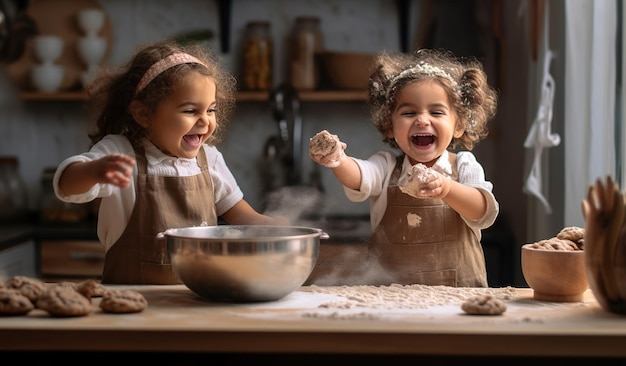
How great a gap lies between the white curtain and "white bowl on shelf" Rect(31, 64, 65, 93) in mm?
1802

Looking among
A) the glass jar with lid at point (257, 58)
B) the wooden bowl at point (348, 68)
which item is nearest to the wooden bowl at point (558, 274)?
the wooden bowl at point (348, 68)

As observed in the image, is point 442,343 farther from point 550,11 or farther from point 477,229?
point 550,11

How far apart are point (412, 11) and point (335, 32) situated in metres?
0.30

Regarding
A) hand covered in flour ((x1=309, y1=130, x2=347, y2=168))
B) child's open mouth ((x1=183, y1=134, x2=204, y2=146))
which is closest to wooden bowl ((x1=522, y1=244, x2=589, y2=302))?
hand covered in flour ((x1=309, y1=130, x2=347, y2=168))

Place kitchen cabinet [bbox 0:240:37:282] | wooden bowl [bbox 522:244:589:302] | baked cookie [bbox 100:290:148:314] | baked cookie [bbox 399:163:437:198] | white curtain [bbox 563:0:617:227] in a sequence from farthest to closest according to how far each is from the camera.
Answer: kitchen cabinet [bbox 0:240:37:282], white curtain [bbox 563:0:617:227], baked cookie [bbox 399:163:437:198], wooden bowl [bbox 522:244:589:302], baked cookie [bbox 100:290:148:314]

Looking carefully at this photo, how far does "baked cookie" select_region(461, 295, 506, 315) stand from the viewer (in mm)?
1050

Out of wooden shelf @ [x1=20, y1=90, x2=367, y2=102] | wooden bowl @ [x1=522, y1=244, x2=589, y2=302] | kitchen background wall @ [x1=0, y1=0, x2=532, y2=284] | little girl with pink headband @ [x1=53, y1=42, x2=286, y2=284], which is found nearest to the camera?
wooden bowl @ [x1=522, y1=244, x2=589, y2=302]

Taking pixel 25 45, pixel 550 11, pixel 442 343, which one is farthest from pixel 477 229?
pixel 25 45

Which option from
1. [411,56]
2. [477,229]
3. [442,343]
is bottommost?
[442,343]

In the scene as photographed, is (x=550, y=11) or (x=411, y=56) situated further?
(x=550, y=11)

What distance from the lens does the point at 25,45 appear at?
3.01m

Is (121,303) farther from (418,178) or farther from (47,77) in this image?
(47,77)

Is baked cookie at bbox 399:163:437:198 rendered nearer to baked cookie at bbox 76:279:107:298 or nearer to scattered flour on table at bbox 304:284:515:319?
scattered flour on table at bbox 304:284:515:319

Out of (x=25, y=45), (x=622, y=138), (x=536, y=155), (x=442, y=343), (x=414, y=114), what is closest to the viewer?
(x=442, y=343)
